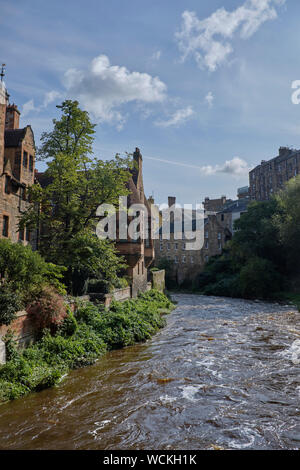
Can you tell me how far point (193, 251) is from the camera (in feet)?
211

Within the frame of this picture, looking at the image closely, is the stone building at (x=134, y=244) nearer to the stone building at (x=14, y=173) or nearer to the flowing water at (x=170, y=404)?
the stone building at (x=14, y=173)

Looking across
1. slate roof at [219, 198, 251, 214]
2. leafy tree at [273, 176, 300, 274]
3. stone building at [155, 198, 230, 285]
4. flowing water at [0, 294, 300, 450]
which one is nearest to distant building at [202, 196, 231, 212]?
slate roof at [219, 198, 251, 214]

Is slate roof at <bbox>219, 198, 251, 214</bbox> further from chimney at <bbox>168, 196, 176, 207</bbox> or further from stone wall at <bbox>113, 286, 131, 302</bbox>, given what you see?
stone wall at <bbox>113, 286, 131, 302</bbox>

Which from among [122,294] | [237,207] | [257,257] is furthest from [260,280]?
[237,207]

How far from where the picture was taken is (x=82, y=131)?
18703 mm

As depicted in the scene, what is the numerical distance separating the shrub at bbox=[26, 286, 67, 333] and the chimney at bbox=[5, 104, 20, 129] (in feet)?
52.7

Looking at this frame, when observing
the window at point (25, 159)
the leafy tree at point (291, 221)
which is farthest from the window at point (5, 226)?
the leafy tree at point (291, 221)

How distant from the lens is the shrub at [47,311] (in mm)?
11328

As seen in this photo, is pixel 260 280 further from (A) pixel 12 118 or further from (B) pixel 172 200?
(B) pixel 172 200

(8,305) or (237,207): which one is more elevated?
(237,207)

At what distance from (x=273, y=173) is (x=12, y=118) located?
55.9 metres

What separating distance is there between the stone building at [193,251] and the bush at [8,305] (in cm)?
5253

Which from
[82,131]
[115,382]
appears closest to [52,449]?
[115,382]

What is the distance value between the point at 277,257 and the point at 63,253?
3520 centimetres
